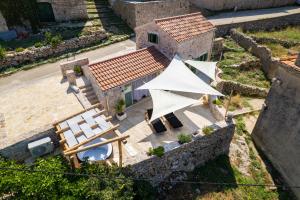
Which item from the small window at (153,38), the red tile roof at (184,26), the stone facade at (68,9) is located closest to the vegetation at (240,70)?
the red tile roof at (184,26)

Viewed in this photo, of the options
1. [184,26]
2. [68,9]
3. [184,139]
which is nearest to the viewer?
[184,139]

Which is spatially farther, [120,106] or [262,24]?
[262,24]

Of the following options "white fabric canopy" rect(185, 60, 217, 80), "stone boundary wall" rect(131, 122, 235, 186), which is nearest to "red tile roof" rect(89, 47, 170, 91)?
"white fabric canopy" rect(185, 60, 217, 80)

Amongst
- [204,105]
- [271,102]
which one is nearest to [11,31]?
[204,105]

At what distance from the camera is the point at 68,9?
29.1 metres

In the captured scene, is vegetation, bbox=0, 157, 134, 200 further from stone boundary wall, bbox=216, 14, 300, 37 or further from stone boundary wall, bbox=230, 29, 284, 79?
stone boundary wall, bbox=216, 14, 300, 37

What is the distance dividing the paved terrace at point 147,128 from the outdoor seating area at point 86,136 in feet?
4.34

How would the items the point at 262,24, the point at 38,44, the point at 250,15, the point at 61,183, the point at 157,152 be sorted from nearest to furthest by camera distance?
the point at 61,183, the point at 157,152, the point at 38,44, the point at 262,24, the point at 250,15

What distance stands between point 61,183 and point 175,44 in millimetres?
12934

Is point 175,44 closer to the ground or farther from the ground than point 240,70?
farther from the ground

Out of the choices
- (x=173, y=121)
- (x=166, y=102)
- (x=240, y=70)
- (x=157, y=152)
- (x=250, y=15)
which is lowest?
(x=240, y=70)

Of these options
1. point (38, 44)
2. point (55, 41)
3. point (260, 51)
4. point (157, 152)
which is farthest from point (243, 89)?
point (38, 44)

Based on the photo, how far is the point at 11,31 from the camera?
85.8 ft

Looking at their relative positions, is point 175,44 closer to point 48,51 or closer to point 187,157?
point 187,157
